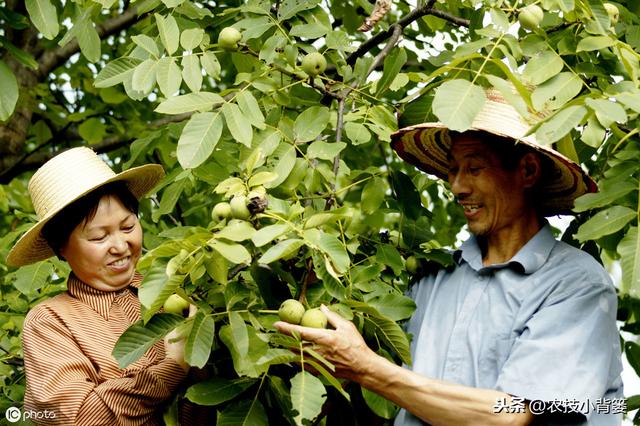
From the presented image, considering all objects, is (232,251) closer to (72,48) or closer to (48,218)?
(48,218)

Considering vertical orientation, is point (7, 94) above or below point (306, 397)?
above

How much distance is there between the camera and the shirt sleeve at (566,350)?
8.15ft

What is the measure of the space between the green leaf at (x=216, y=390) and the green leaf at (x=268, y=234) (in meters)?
0.44

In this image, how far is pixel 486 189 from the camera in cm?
279

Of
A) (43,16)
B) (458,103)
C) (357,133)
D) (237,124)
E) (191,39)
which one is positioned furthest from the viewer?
(43,16)

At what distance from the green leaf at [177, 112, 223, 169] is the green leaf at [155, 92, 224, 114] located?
0.09 ft

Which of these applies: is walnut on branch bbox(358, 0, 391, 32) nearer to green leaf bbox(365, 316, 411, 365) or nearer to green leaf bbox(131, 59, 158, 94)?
green leaf bbox(131, 59, 158, 94)

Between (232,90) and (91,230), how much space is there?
556 millimetres

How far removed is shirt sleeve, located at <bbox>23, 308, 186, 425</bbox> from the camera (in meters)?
2.50

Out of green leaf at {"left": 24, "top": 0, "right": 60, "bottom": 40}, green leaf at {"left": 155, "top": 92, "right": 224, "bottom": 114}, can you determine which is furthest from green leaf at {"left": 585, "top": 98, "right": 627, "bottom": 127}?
green leaf at {"left": 24, "top": 0, "right": 60, "bottom": 40}

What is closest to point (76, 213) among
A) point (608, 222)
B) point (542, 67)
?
point (542, 67)

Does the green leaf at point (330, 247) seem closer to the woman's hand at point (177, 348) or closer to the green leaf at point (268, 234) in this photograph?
the green leaf at point (268, 234)

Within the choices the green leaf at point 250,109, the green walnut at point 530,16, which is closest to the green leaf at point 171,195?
the green leaf at point 250,109

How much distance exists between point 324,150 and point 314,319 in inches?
24.0
